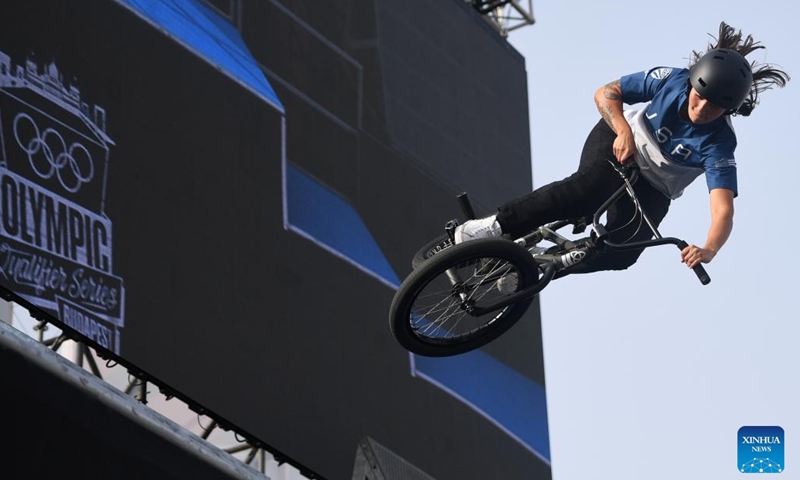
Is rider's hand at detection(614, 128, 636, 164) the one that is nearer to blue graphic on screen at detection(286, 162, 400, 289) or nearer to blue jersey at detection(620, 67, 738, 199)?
blue jersey at detection(620, 67, 738, 199)

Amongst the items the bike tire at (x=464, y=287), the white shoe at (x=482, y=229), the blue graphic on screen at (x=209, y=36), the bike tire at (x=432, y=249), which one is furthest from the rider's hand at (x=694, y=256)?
the blue graphic on screen at (x=209, y=36)

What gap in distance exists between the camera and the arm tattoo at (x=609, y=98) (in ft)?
33.8

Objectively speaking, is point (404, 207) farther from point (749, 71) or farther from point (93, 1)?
point (749, 71)

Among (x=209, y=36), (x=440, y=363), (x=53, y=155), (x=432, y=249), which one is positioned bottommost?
(x=432, y=249)

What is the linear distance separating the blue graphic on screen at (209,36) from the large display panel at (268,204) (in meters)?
0.03

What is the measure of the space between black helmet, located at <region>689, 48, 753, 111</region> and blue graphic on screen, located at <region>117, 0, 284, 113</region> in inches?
231

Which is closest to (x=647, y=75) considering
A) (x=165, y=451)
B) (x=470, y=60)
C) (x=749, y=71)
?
(x=749, y=71)

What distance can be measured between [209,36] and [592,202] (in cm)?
533

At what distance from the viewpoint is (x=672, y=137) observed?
33.7 feet

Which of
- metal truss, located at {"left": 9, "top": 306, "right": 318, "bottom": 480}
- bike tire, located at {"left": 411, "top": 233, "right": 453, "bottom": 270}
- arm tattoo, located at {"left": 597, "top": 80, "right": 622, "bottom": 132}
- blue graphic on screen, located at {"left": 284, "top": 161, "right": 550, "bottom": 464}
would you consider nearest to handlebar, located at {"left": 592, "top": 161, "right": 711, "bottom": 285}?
arm tattoo, located at {"left": 597, "top": 80, "right": 622, "bottom": 132}

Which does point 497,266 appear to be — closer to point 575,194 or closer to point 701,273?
point 575,194

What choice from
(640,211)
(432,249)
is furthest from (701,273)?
(432,249)

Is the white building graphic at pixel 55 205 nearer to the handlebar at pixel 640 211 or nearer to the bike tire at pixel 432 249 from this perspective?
the bike tire at pixel 432 249

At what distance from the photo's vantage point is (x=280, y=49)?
Result: 15469 millimetres
